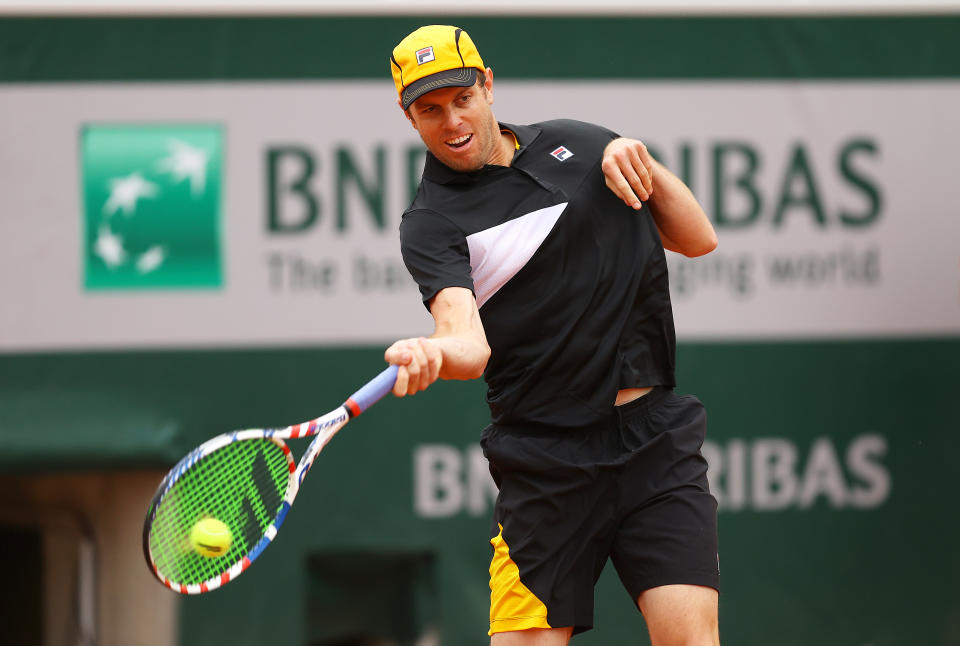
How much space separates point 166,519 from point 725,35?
3.13m

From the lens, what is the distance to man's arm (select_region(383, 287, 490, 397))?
2627 millimetres

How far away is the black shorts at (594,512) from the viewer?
2992 mm

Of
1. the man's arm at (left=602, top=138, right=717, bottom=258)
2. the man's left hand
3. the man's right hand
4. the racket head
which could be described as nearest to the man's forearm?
the man's arm at (left=602, top=138, right=717, bottom=258)

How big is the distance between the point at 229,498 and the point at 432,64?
1093 millimetres

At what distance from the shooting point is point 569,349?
2998 millimetres

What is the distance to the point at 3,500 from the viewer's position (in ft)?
15.8

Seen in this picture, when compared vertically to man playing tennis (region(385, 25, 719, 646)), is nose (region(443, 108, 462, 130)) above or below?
above

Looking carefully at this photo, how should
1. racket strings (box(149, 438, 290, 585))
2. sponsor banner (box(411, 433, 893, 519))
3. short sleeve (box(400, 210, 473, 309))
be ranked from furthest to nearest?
1. sponsor banner (box(411, 433, 893, 519))
2. short sleeve (box(400, 210, 473, 309))
3. racket strings (box(149, 438, 290, 585))

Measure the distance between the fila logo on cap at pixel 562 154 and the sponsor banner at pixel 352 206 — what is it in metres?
1.75

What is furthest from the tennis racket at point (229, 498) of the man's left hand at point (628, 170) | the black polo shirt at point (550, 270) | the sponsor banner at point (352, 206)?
the sponsor banner at point (352, 206)

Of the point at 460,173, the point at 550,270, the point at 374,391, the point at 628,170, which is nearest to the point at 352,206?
the point at 460,173

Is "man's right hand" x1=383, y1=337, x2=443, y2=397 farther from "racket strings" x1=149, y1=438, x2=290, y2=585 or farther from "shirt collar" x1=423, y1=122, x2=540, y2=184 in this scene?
"shirt collar" x1=423, y1=122, x2=540, y2=184

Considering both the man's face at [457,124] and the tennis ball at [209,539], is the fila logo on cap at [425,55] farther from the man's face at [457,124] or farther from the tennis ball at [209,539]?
the tennis ball at [209,539]

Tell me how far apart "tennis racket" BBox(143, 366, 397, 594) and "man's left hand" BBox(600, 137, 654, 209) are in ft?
2.34
